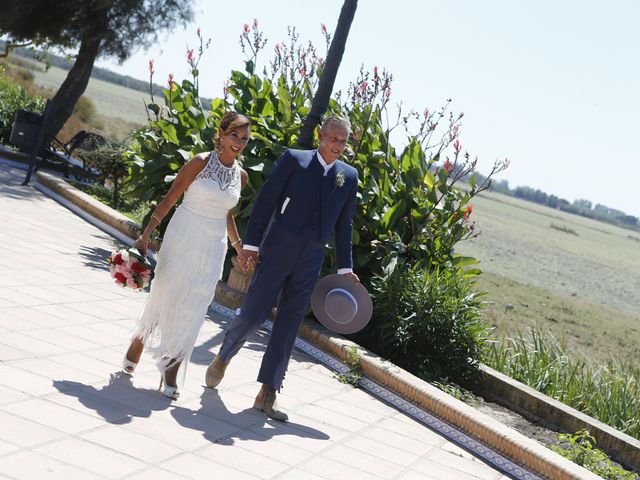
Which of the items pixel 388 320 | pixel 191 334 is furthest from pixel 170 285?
pixel 388 320

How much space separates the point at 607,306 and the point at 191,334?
2255 centimetres

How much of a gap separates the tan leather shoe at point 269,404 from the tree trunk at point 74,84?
44.4ft

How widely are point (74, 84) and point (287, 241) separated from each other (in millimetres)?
14006

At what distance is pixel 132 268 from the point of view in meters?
5.90

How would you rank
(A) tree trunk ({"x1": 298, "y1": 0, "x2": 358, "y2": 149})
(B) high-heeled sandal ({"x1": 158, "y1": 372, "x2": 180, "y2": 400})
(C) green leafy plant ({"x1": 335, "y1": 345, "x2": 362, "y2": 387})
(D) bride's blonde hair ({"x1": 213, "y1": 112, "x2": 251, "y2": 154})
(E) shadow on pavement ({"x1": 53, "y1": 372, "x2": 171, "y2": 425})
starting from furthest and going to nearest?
(A) tree trunk ({"x1": 298, "y1": 0, "x2": 358, "y2": 149}) → (C) green leafy plant ({"x1": 335, "y1": 345, "x2": 362, "y2": 387}) → (D) bride's blonde hair ({"x1": 213, "y1": 112, "x2": 251, "y2": 154}) → (B) high-heeled sandal ({"x1": 158, "y1": 372, "x2": 180, "y2": 400}) → (E) shadow on pavement ({"x1": 53, "y1": 372, "x2": 171, "y2": 425})

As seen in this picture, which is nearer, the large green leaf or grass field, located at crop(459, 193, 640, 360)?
the large green leaf

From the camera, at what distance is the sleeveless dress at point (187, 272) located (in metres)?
5.75

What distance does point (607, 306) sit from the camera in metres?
26.6

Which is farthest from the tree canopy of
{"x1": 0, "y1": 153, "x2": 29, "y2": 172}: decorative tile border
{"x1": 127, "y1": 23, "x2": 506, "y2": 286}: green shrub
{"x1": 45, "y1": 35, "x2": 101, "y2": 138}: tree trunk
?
{"x1": 127, "y1": 23, "x2": 506, "y2": 286}: green shrub

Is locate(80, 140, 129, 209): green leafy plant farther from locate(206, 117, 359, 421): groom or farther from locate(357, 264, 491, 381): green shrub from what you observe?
locate(206, 117, 359, 421): groom

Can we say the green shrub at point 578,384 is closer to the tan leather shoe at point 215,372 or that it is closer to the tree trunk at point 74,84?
the tan leather shoe at point 215,372

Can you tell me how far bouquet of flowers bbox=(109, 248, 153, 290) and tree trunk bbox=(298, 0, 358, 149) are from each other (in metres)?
3.33

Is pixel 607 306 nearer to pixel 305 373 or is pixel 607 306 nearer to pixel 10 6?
pixel 10 6

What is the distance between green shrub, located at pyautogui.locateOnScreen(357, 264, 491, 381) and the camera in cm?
817
